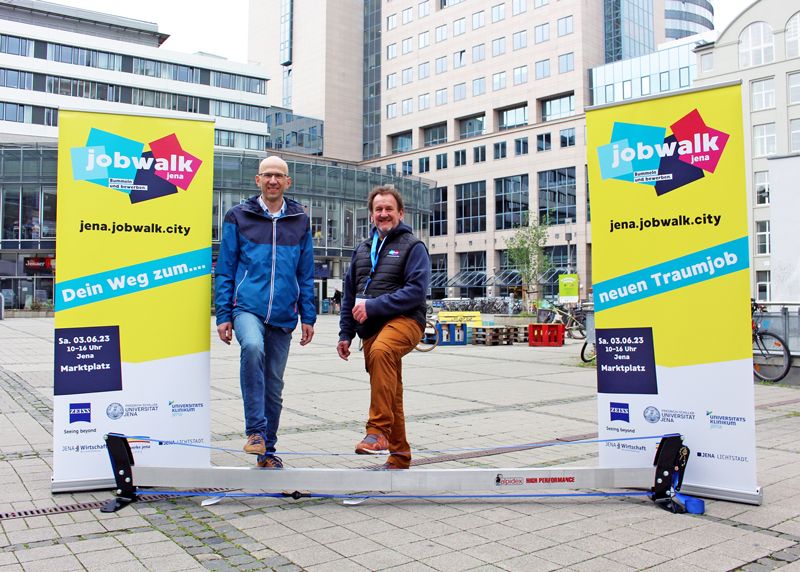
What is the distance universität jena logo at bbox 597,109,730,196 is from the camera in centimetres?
A: 448

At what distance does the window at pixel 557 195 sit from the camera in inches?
2283

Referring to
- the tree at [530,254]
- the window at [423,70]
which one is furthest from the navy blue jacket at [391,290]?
the window at [423,70]

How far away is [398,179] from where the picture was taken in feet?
168

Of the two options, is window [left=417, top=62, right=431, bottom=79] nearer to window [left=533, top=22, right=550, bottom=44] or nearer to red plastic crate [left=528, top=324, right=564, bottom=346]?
window [left=533, top=22, right=550, bottom=44]

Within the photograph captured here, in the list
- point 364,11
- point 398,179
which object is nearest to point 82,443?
point 398,179

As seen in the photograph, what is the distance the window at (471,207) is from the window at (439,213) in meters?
1.71

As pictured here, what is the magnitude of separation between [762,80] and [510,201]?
21.6m

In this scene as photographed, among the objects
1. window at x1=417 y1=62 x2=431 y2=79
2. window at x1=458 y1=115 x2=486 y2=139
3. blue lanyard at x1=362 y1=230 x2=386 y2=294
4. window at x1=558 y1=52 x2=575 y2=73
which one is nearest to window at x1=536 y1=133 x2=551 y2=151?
window at x1=558 y1=52 x2=575 y2=73

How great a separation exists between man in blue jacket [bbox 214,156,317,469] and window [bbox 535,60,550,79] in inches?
2305

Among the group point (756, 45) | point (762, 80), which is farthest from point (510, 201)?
point (756, 45)

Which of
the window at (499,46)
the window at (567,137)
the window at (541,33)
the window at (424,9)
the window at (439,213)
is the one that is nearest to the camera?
the window at (567,137)

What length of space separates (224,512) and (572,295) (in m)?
23.1

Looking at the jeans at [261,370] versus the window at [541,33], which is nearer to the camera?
the jeans at [261,370]

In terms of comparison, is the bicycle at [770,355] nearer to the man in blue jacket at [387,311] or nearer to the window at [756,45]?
the man in blue jacket at [387,311]
